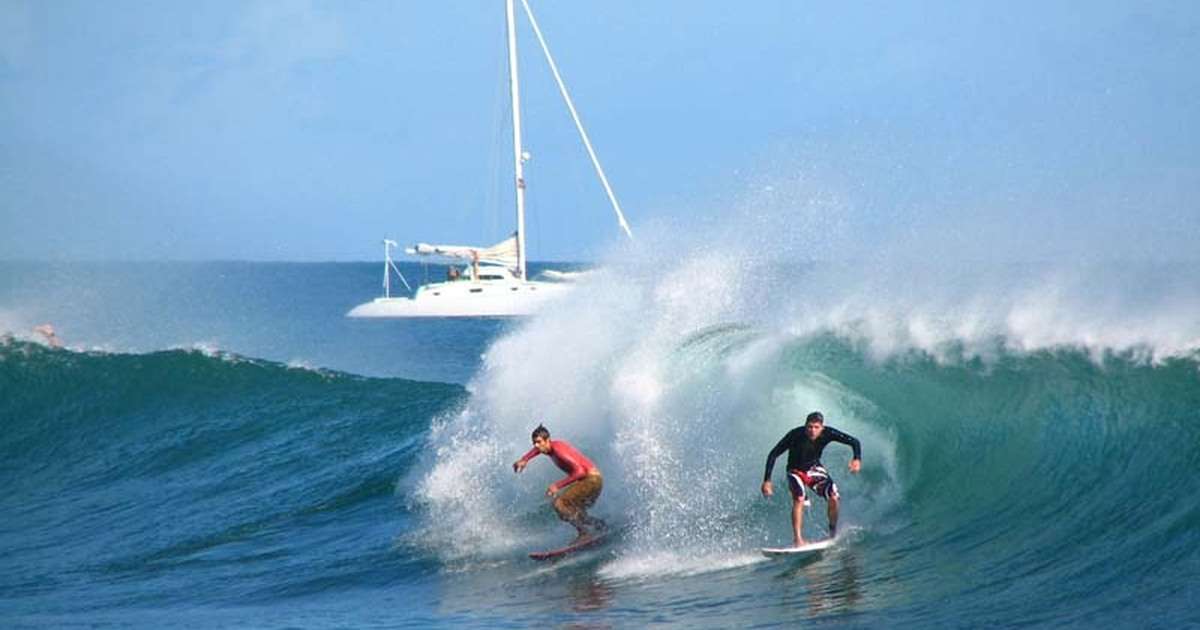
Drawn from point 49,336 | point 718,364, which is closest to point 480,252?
point 49,336

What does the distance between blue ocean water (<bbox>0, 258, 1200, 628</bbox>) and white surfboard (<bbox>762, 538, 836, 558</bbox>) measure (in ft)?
0.44

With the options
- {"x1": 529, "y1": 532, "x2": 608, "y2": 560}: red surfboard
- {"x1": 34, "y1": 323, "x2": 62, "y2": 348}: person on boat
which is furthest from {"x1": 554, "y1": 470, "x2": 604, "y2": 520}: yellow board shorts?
{"x1": 34, "y1": 323, "x2": 62, "y2": 348}: person on boat

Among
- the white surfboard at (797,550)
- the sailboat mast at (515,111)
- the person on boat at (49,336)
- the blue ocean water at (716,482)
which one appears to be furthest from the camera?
the sailboat mast at (515,111)

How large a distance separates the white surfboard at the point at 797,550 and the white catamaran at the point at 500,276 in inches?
1508

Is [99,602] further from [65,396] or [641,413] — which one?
[65,396]

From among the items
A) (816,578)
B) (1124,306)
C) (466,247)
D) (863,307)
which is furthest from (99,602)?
(466,247)

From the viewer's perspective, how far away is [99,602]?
12703mm

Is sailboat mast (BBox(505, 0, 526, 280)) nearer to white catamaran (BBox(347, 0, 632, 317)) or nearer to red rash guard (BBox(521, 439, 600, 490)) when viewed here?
white catamaran (BBox(347, 0, 632, 317))

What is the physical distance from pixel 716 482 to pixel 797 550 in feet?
6.69

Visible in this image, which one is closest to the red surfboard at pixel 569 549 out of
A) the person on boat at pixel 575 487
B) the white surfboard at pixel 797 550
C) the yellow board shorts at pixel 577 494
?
the person on boat at pixel 575 487

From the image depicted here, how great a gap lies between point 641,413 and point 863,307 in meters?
3.47

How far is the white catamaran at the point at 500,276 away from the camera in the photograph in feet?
163

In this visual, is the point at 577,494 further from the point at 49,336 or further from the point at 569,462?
the point at 49,336

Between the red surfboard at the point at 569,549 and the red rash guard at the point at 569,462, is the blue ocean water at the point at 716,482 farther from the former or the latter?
the red rash guard at the point at 569,462
